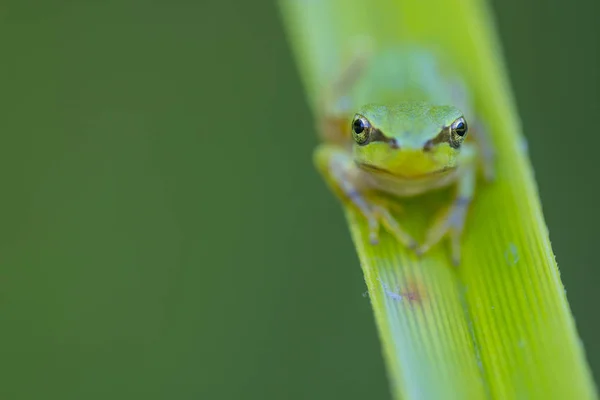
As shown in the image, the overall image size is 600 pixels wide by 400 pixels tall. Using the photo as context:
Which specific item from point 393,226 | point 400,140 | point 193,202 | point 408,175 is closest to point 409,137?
point 400,140

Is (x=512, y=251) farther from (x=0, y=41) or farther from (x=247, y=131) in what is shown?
(x=0, y=41)

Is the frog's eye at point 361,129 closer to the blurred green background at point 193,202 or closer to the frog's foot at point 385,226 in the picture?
the frog's foot at point 385,226

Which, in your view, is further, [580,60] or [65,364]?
[580,60]

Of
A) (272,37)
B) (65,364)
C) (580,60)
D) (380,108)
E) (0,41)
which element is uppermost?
(0,41)

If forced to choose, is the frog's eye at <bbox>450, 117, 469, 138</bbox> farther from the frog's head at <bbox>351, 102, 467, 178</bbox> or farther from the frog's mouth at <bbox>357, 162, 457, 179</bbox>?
the frog's mouth at <bbox>357, 162, 457, 179</bbox>

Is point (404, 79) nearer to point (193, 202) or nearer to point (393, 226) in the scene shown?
point (393, 226)

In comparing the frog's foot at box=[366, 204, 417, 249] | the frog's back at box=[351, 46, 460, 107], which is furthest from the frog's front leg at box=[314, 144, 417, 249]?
the frog's back at box=[351, 46, 460, 107]

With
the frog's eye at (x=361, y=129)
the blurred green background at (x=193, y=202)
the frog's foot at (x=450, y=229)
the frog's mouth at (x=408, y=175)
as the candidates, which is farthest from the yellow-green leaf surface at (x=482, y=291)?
the blurred green background at (x=193, y=202)

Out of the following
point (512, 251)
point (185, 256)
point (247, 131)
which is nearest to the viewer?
point (512, 251)

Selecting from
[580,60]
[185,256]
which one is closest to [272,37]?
[185,256]
